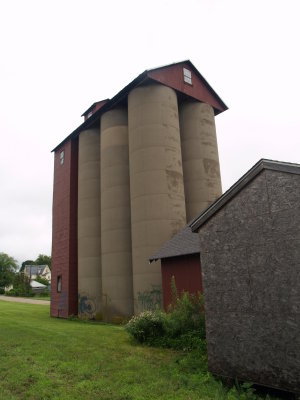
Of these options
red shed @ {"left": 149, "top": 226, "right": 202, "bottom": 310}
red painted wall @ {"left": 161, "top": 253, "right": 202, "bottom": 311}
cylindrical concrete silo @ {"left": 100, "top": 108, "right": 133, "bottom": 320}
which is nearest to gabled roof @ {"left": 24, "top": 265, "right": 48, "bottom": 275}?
cylindrical concrete silo @ {"left": 100, "top": 108, "right": 133, "bottom": 320}

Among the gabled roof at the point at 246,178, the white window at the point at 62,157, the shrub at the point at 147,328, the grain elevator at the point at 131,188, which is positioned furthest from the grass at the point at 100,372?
the white window at the point at 62,157

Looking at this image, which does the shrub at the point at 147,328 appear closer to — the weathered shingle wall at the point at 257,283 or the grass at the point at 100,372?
the grass at the point at 100,372

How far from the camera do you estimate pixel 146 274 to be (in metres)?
22.8

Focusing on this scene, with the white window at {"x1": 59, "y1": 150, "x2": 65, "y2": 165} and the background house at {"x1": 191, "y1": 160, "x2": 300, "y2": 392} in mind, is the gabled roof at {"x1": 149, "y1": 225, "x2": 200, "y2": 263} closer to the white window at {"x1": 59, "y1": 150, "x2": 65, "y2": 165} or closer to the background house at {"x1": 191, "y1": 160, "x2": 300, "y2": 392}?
the background house at {"x1": 191, "y1": 160, "x2": 300, "y2": 392}

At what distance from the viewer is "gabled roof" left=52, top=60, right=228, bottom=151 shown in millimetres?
26019

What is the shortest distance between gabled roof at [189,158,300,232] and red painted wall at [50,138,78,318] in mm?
21656

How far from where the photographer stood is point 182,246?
62.4 ft

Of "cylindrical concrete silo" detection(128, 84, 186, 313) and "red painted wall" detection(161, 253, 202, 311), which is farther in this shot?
"cylindrical concrete silo" detection(128, 84, 186, 313)

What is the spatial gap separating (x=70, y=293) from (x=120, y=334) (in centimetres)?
1375

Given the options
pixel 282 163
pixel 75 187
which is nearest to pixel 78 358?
pixel 282 163

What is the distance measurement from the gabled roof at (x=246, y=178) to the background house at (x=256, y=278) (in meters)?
0.03

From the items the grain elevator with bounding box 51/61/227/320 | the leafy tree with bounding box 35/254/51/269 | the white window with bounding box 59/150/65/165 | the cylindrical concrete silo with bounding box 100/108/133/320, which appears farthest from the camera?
the leafy tree with bounding box 35/254/51/269

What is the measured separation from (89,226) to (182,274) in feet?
41.7

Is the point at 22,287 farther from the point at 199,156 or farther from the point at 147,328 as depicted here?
the point at 147,328
